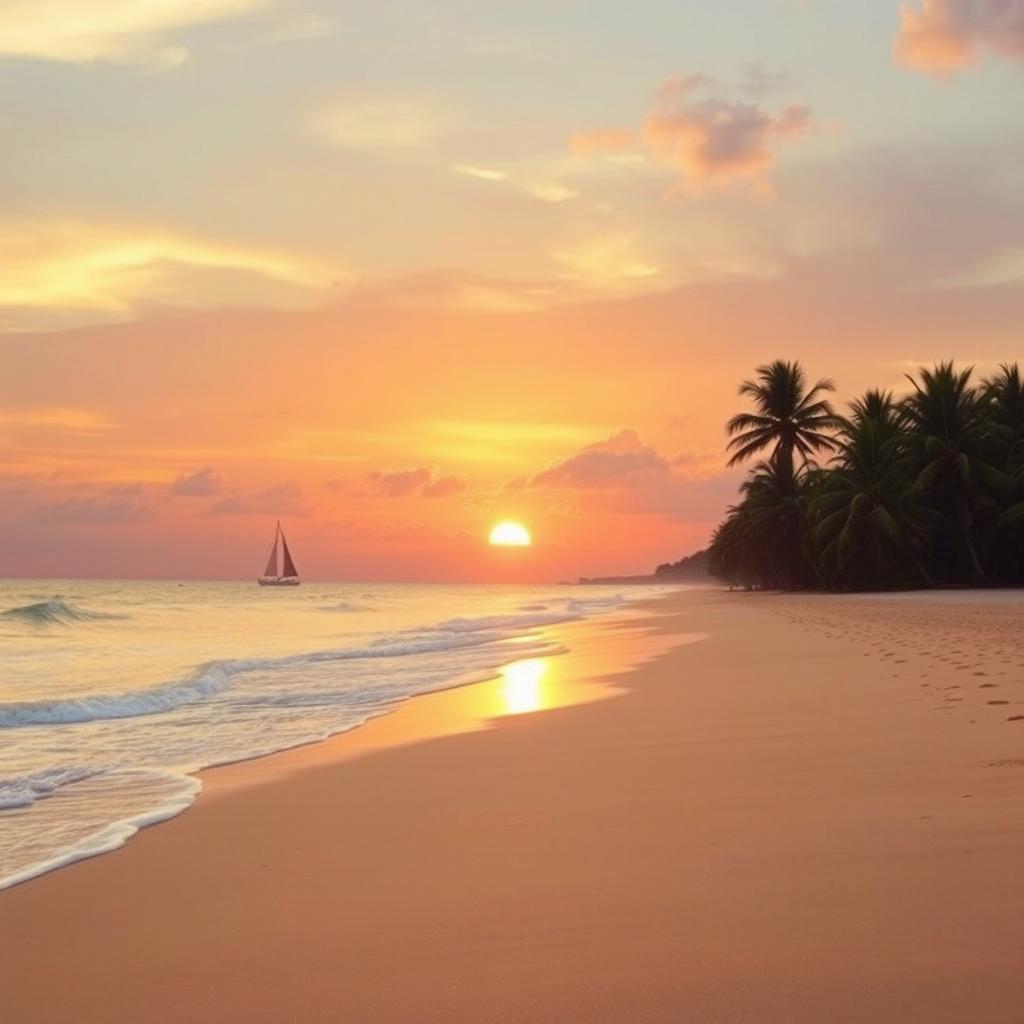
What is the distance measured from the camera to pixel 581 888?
140 inches

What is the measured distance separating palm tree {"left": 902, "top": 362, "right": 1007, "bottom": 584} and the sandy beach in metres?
36.0

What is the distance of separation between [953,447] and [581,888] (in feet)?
134

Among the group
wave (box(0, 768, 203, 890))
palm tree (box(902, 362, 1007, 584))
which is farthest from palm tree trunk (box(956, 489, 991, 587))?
wave (box(0, 768, 203, 890))

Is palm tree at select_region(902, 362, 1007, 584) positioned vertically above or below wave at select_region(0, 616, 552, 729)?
above

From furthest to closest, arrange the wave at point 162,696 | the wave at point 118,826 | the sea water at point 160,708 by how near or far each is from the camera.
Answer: the wave at point 162,696 < the sea water at point 160,708 < the wave at point 118,826

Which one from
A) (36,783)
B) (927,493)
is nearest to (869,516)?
(927,493)

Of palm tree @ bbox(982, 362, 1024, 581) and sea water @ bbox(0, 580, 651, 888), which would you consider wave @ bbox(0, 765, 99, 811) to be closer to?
sea water @ bbox(0, 580, 651, 888)

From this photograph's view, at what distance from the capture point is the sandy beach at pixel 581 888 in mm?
2688

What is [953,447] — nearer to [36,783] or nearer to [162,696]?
[162,696]

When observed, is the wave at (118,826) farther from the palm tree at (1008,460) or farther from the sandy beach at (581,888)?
the palm tree at (1008,460)

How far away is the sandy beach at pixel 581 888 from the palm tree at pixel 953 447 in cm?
3598

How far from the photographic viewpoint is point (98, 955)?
335 cm

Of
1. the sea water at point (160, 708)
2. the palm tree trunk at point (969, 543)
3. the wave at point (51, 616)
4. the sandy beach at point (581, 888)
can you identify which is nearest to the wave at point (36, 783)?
the sea water at point (160, 708)

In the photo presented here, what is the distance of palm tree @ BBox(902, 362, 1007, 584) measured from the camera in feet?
133
